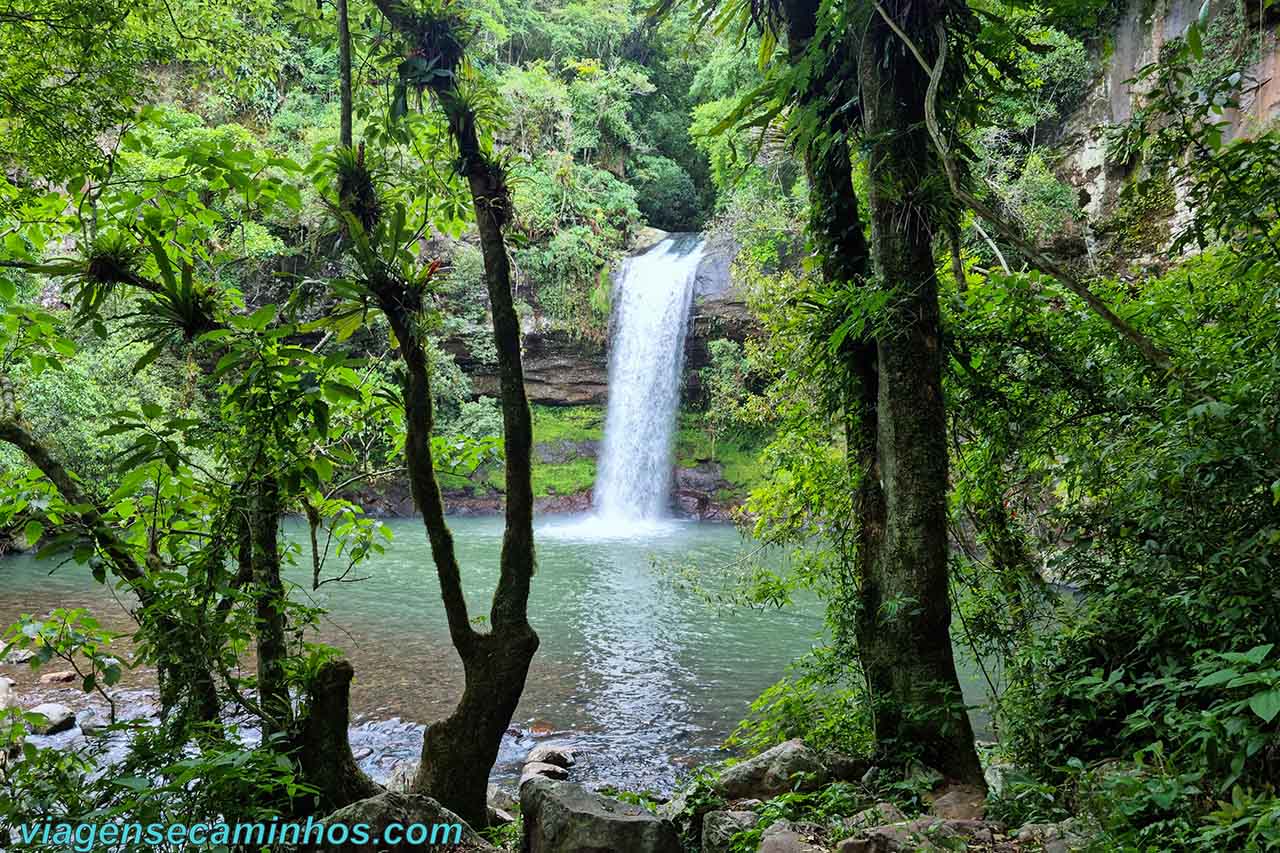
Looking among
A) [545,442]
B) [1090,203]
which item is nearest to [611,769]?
[1090,203]

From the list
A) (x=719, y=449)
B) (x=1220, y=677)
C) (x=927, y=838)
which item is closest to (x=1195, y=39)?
(x=1220, y=677)

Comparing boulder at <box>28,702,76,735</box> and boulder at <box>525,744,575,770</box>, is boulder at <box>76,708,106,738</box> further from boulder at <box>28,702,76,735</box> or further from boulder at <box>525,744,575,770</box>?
boulder at <box>525,744,575,770</box>

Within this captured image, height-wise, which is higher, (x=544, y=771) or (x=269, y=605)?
(x=269, y=605)

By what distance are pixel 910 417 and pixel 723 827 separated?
5.90 feet

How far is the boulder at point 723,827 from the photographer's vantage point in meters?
2.77

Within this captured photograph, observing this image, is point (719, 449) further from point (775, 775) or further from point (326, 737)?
point (326, 737)

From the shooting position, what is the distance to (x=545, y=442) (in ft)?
68.7

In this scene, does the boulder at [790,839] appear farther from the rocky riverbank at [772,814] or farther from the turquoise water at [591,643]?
the turquoise water at [591,643]

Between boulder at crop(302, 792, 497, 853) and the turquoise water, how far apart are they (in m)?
1.30

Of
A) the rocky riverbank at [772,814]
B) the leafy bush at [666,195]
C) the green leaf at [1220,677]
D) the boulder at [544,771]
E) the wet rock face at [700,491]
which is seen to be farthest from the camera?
the leafy bush at [666,195]

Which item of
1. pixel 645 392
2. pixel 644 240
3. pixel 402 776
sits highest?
pixel 644 240

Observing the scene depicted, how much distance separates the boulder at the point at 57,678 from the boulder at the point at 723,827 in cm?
703

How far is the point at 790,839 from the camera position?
2.55 meters

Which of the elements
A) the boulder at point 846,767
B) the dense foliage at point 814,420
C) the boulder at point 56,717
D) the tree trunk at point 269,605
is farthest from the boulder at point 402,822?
the boulder at point 56,717
